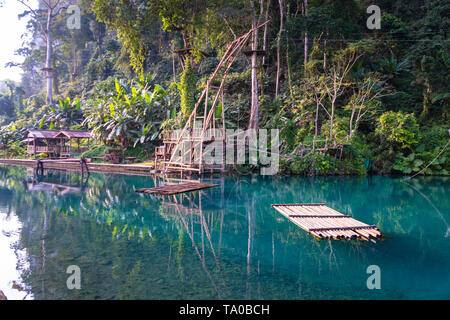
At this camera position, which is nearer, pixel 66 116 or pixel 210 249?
pixel 210 249

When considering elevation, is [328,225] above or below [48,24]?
below

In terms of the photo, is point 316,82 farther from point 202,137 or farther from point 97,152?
point 97,152

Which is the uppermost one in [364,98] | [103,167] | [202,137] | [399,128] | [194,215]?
[364,98]

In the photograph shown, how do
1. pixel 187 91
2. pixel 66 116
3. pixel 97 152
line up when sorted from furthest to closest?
pixel 66 116, pixel 97 152, pixel 187 91

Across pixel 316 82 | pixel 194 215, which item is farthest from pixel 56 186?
pixel 316 82

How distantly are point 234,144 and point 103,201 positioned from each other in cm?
775

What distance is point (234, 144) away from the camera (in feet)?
55.1

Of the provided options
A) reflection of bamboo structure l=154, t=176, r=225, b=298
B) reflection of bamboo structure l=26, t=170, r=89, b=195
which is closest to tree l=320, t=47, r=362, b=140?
reflection of bamboo structure l=154, t=176, r=225, b=298

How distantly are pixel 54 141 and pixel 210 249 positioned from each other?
78.9 feet

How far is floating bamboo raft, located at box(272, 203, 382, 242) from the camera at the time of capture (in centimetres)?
602

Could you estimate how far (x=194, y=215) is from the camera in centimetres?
874

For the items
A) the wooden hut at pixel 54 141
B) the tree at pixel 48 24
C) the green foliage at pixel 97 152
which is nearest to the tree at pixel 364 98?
the green foliage at pixel 97 152

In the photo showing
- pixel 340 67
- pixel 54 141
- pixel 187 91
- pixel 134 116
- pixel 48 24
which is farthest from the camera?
pixel 48 24
